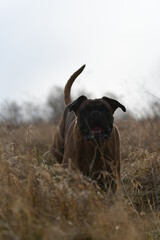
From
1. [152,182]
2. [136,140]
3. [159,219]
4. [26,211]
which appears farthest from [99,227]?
[136,140]

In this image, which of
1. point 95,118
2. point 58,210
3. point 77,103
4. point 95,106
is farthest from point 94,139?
point 58,210

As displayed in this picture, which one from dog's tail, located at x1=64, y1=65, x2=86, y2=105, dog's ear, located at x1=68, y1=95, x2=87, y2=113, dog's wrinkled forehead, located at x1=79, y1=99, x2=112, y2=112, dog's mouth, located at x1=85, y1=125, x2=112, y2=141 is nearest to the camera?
dog's mouth, located at x1=85, y1=125, x2=112, y2=141

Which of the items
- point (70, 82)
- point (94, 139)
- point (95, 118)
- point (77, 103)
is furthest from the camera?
point (70, 82)

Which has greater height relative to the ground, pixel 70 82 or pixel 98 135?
pixel 70 82

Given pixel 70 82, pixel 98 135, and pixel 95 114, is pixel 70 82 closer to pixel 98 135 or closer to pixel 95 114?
pixel 95 114

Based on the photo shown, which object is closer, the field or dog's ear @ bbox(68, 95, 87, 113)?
the field

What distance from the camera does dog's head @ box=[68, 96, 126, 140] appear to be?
564 cm

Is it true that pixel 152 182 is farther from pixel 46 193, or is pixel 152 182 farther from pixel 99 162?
pixel 46 193

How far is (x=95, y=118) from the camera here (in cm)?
570

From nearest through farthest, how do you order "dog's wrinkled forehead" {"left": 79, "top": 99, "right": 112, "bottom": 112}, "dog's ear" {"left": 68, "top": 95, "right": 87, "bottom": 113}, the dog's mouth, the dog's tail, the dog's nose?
the dog's mouth
the dog's nose
"dog's wrinkled forehead" {"left": 79, "top": 99, "right": 112, "bottom": 112}
"dog's ear" {"left": 68, "top": 95, "right": 87, "bottom": 113}
the dog's tail

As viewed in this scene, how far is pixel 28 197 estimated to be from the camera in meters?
3.81

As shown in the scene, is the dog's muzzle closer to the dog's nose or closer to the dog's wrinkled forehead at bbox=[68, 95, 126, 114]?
the dog's nose

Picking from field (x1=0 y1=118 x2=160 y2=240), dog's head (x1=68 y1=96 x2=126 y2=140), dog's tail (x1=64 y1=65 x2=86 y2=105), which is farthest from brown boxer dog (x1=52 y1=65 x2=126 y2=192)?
dog's tail (x1=64 y1=65 x2=86 y2=105)

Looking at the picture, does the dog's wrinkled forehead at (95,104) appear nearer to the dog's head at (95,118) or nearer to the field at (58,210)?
the dog's head at (95,118)
